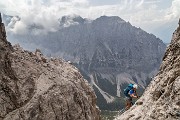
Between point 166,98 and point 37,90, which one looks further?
point 37,90

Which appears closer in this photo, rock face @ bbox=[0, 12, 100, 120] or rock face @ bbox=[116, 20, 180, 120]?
rock face @ bbox=[116, 20, 180, 120]

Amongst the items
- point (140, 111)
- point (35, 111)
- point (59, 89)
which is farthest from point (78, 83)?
point (140, 111)

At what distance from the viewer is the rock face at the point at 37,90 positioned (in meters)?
53.8

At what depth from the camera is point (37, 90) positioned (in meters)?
57.0

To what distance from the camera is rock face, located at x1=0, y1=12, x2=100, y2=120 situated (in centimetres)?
5378

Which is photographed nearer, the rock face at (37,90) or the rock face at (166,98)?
the rock face at (166,98)

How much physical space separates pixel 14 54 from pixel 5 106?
36.9 ft

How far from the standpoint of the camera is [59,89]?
190 feet

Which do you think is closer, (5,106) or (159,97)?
(159,97)

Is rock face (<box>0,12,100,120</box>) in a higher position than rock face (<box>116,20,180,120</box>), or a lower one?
higher

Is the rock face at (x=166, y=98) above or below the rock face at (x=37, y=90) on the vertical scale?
below

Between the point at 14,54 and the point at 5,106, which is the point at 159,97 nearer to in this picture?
the point at 5,106

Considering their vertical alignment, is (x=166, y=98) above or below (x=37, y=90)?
below

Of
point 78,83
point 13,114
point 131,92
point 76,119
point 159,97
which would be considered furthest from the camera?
point 78,83
